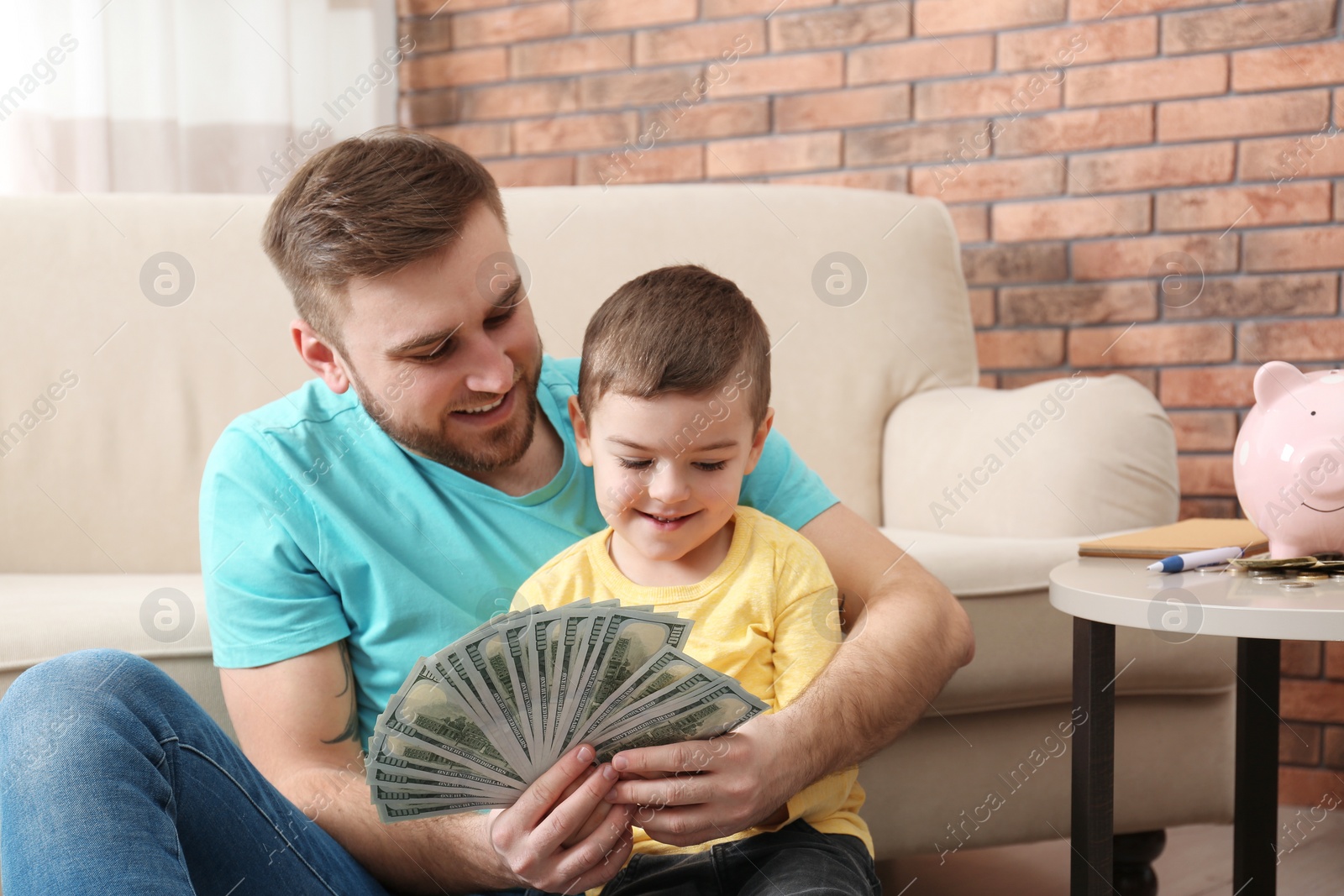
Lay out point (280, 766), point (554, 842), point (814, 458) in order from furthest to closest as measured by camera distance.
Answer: point (814, 458) < point (280, 766) < point (554, 842)

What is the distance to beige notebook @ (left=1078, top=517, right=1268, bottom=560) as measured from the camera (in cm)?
127

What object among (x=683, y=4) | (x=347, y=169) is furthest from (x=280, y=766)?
(x=683, y=4)

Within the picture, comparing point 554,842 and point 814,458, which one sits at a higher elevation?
point 814,458

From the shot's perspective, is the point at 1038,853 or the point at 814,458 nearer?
the point at 1038,853

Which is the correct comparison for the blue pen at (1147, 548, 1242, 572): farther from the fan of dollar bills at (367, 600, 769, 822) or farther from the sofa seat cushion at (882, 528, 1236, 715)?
the fan of dollar bills at (367, 600, 769, 822)

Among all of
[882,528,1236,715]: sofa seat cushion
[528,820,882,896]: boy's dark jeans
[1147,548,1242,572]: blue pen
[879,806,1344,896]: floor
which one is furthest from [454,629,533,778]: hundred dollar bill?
[879,806,1344,896]: floor

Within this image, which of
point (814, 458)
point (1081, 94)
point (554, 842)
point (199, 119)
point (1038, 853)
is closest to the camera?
point (554, 842)

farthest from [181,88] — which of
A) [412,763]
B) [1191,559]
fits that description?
[1191,559]

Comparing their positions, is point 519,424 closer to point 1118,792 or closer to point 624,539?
point 624,539

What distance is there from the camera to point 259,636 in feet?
3.66

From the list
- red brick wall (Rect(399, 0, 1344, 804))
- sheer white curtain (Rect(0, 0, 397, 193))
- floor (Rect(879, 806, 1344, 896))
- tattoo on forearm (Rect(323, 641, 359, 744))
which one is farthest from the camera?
sheer white curtain (Rect(0, 0, 397, 193))

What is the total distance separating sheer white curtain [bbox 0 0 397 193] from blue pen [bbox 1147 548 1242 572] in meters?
2.26

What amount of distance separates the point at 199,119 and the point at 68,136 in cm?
29

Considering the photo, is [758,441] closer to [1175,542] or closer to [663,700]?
[663,700]
